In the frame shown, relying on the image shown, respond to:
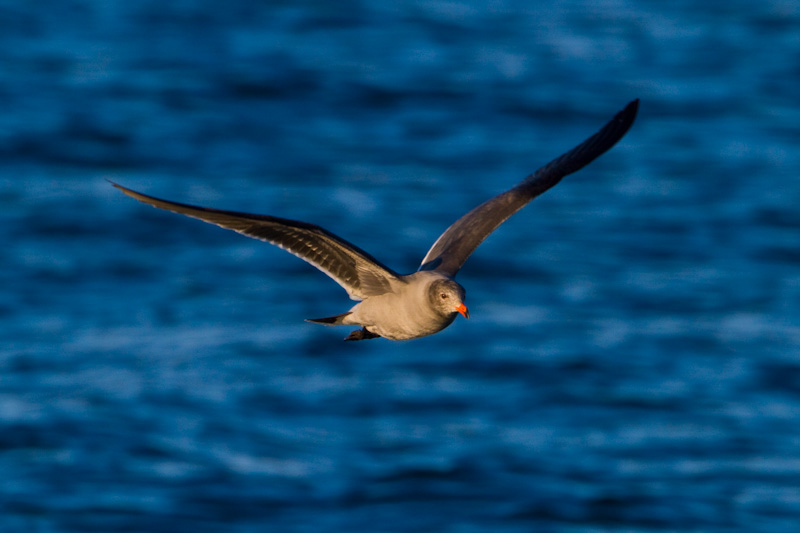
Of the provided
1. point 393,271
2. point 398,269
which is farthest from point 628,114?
point 398,269

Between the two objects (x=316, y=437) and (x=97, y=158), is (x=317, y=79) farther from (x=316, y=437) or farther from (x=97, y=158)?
(x=316, y=437)

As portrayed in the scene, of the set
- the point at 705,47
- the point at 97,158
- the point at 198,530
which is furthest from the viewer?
the point at 705,47

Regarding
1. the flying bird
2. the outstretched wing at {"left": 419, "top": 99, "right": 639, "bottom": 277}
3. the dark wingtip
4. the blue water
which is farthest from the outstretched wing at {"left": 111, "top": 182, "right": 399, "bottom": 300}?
the blue water

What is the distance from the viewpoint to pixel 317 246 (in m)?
7.43

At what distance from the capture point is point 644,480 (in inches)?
760

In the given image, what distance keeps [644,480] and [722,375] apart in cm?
340

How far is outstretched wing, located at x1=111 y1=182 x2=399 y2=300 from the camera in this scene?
6645 mm

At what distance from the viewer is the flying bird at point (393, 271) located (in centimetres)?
704

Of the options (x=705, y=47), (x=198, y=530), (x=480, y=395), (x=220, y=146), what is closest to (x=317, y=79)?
(x=220, y=146)

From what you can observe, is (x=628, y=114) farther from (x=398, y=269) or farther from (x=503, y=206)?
(x=398, y=269)

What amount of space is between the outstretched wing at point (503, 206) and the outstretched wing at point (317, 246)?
54cm

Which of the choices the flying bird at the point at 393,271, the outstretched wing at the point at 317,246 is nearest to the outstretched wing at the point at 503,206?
the flying bird at the point at 393,271

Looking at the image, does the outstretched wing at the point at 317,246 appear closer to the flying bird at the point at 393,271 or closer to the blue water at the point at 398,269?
the flying bird at the point at 393,271

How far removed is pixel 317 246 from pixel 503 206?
1717 millimetres
